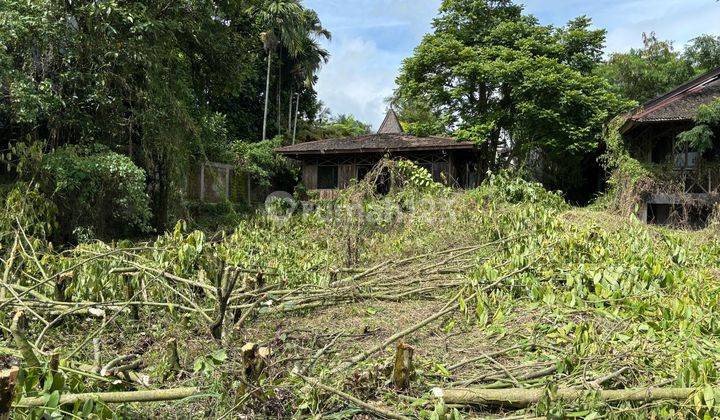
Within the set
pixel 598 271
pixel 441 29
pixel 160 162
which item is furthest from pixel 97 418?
pixel 441 29

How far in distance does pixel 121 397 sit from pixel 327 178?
1842 centimetres

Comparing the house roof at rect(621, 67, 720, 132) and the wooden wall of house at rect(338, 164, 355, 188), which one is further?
the wooden wall of house at rect(338, 164, 355, 188)

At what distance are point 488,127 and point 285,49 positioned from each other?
1416 centimetres

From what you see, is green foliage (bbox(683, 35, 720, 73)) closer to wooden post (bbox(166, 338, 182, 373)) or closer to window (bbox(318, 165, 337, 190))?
window (bbox(318, 165, 337, 190))

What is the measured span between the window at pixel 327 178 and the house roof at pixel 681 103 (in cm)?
1037

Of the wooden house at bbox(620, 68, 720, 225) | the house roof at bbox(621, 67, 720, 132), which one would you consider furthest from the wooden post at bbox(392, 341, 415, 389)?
the house roof at bbox(621, 67, 720, 132)

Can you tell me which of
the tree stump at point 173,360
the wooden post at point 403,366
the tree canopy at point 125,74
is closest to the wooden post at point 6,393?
the tree stump at point 173,360

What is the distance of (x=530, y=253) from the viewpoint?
5.28 m

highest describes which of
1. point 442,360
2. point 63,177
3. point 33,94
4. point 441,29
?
point 441,29

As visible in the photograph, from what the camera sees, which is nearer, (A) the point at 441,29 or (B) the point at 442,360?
(B) the point at 442,360

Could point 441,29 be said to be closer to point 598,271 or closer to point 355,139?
point 355,139

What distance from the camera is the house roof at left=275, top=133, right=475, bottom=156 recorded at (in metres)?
18.6

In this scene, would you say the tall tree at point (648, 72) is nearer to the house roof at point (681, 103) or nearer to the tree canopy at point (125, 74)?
the house roof at point (681, 103)

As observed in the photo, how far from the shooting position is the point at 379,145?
62.3 ft
